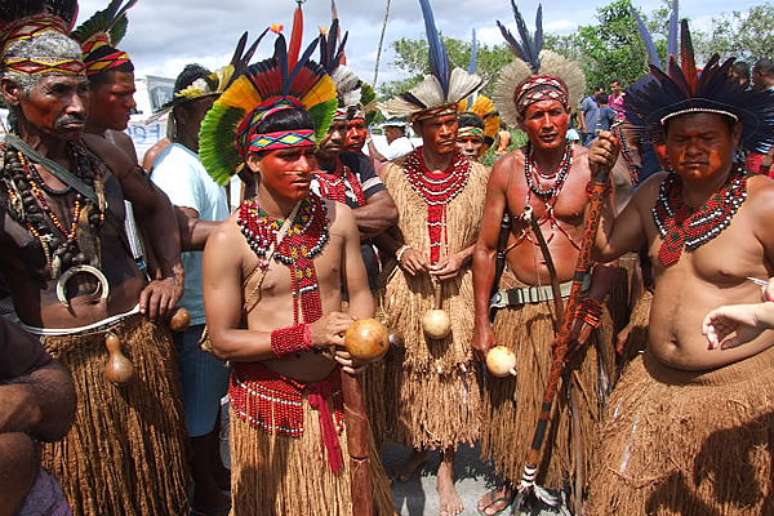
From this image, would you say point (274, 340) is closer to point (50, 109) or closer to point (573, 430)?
point (50, 109)

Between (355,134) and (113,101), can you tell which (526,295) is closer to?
(355,134)

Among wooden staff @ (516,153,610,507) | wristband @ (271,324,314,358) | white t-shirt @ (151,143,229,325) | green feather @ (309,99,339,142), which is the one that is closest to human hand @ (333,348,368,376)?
wristband @ (271,324,314,358)

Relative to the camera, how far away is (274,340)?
230 centimetres

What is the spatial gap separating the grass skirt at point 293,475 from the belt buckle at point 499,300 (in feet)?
4.46

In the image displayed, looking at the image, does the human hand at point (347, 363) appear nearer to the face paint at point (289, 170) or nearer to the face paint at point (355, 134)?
the face paint at point (289, 170)

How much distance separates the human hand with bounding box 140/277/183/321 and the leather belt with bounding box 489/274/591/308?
1.70 meters

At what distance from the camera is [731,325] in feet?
6.27

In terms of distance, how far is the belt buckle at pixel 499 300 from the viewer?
3.49 meters

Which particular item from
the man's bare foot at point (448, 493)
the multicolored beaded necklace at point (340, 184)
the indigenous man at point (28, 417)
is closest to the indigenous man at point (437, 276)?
the man's bare foot at point (448, 493)

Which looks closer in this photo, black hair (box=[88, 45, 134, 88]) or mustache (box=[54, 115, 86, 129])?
mustache (box=[54, 115, 86, 129])

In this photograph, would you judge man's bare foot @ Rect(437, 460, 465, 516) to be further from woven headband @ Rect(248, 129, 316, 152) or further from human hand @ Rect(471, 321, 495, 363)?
woven headband @ Rect(248, 129, 316, 152)

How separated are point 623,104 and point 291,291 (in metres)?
1.67

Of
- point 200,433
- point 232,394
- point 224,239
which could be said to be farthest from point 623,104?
point 200,433

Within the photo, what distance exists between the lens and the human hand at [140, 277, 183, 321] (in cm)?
272
